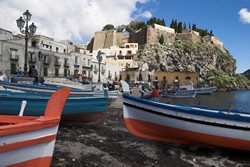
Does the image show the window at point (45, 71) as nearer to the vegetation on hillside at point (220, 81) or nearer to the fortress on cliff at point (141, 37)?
the fortress on cliff at point (141, 37)

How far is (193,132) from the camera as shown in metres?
6.62

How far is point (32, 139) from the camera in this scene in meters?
3.70

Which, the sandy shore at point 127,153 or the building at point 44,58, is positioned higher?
the building at point 44,58

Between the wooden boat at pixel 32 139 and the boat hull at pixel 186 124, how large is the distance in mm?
3251

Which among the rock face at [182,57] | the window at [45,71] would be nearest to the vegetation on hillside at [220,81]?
the rock face at [182,57]

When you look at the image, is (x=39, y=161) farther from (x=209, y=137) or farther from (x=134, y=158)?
(x=209, y=137)

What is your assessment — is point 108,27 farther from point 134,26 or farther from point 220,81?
point 220,81

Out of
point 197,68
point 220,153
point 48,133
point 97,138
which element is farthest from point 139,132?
point 197,68

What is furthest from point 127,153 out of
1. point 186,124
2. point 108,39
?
point 108,39

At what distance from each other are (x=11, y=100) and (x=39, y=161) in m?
4.08

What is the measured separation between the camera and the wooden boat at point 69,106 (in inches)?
288

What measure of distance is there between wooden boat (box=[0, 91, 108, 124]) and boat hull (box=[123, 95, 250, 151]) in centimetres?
197

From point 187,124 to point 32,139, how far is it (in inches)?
170

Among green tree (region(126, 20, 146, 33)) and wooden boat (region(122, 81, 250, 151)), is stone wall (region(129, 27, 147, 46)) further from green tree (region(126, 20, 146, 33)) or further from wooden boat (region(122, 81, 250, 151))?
wooden boat (region(122, 81, 250, 151))
